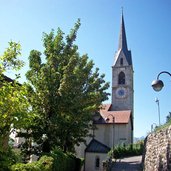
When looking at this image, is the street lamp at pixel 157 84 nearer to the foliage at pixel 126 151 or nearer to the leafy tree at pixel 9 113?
the leafy tree at pixel 9 113

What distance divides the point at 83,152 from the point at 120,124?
9288 millimetres

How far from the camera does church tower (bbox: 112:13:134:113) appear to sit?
204 feet

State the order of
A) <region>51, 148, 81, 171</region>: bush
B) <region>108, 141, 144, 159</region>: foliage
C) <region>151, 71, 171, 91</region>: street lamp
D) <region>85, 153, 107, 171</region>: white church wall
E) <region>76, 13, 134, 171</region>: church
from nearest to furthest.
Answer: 1. <region>151, 71, 171, 91</region>: street lamp
2. <region>51, 148, 81, 171</region>: bush
3. <region>108, 141, 144, 159</region>: foliage
4. <region>85, 153, 107, 171</region>: white church wall
5. <region>76, 13, 134, 171</region>: church

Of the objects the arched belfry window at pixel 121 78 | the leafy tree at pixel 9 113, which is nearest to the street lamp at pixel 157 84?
the leafy tree at pixel 9 113

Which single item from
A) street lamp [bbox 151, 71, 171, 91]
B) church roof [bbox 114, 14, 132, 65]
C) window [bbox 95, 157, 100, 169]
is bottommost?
window [bbox 95, 157, 100, 169]

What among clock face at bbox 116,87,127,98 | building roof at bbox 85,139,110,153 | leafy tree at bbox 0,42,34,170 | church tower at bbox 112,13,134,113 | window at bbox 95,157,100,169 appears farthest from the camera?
clock face at bbox 116,87,127,98

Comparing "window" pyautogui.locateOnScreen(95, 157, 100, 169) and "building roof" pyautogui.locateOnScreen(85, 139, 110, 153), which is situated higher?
"building roof" pyautogui.locateOnScreen(85, 139, 110, 153)

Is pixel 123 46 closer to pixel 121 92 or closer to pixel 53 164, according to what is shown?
pixel 121 92

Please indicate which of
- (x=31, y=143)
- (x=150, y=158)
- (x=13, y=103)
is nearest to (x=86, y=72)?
(x=31, y=143)

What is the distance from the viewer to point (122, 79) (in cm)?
6556

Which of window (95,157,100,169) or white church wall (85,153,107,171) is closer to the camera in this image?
window (95,157,100,169)

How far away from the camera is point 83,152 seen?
41.9m

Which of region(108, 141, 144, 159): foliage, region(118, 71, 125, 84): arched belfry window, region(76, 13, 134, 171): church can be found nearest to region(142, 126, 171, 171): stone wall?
region(76, 13, 134, 171): church

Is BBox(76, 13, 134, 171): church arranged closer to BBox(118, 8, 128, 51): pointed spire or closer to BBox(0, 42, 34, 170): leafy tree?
BBox(118, 8, 128, 51): pointed spire
